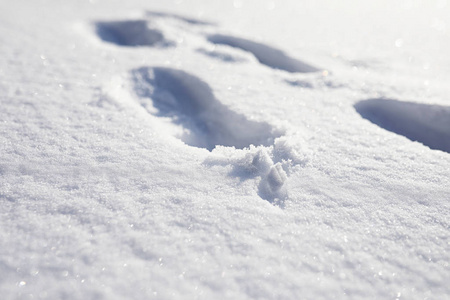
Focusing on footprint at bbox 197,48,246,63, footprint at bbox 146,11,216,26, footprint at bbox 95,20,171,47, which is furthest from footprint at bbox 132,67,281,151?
footprint at bbox 146,11,216,26

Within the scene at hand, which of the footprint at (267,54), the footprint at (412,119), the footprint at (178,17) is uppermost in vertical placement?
the footprint at (412,119)

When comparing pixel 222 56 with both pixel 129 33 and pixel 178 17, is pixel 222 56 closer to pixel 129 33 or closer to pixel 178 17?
pixel 129 33

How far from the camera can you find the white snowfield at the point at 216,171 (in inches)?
28.0

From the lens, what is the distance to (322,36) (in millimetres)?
2258

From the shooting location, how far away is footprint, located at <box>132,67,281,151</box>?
1.24m

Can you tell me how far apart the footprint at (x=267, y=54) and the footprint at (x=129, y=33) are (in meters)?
0.34

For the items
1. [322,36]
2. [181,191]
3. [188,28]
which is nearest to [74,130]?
[181,191]

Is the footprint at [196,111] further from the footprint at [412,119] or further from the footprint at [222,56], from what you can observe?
the footprint at [412,119]

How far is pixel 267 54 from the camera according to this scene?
1993 mm

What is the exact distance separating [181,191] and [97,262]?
27cm

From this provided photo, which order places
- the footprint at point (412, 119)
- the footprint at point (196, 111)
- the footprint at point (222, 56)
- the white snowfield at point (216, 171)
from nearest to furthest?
the white snowfield at point (216, 171), the footprint at point (196, 111), the footprint at point (412, 119), the footprint at point (222, 56)

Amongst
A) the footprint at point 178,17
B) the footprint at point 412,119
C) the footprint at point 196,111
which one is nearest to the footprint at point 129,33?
the footprint at point 178,17

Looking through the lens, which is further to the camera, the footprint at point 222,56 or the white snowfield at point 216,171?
the footprint at point 222,56

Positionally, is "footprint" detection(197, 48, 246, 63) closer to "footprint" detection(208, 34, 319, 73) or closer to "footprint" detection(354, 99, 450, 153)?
"footprint" detection(208, 34, 319, 73)
